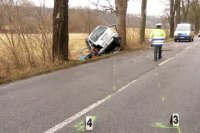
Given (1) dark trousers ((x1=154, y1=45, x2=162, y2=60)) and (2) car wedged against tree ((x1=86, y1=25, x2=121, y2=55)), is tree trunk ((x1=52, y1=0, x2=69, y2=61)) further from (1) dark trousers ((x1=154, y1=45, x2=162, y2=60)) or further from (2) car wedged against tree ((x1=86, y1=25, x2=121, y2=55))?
(2) car wedged against tree ((x1=86, y1=25, x2=121, y2=55))

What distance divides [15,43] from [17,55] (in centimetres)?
53

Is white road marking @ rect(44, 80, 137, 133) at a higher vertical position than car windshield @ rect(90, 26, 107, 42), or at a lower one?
lower

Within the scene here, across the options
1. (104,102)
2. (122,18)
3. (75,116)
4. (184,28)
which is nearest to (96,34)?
(122,18)

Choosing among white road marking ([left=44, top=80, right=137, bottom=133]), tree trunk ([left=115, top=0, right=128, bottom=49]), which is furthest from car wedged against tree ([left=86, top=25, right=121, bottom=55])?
white road marking ([left=44, top=80, right=137, bottom=133])

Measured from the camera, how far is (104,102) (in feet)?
27.3

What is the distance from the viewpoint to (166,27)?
5378 cm

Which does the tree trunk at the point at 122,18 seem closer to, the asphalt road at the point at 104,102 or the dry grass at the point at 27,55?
the dry grass at the point at 27,55

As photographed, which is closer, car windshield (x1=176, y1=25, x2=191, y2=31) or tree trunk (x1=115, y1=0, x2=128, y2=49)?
tree trunk (x1=115, y1=0, x2=128, y2=49)

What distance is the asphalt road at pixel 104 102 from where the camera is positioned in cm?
641

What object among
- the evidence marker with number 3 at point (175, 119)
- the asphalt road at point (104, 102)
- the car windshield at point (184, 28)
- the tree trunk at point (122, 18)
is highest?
the tree trunk at point (122, 18)

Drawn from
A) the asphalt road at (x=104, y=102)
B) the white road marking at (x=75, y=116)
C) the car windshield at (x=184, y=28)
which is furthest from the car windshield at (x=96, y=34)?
the car windshield at (x=184, y=28)

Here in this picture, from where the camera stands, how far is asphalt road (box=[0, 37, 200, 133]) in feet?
21.0

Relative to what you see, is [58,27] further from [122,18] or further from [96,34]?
[122,18]

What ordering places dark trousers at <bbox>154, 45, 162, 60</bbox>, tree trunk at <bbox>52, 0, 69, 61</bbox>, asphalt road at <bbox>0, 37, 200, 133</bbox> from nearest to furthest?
asphalt road at <bbox>0, 37, 200, 133</bbox>
tree trunk at <bbox>52, 0, 69, 61</bbox>
dark trousers at <bbox>154, 45, 162, 60</bbox>
